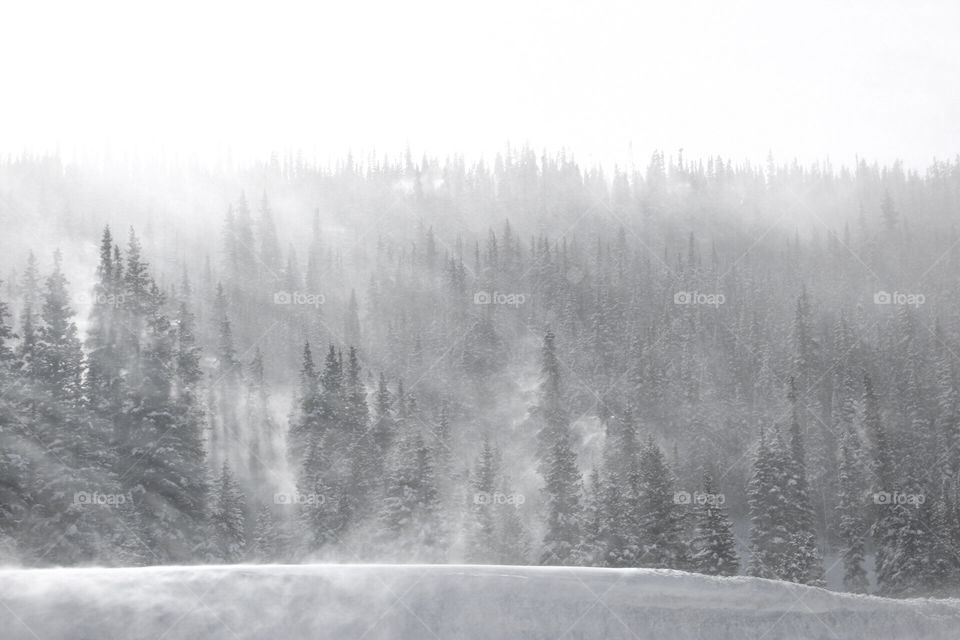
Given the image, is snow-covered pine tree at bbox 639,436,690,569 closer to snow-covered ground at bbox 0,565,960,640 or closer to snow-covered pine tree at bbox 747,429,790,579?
snow-covered pine tree at bbox 747,429,790,579

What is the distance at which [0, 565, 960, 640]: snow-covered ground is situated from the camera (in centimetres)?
1241

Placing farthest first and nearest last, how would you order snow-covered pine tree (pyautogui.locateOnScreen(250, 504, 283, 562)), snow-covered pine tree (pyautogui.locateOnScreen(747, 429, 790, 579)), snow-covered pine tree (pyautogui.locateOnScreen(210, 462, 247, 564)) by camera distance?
snow-covered pine tree (pyautogui.locateOnScreen(250, 504, 283, 562)) < snow-covered pine tree (pyautogui.locateOnScreen(747, 429, 790, 579)) < snow-covered pine tree (pyautogui.locateOnScreen(210, 462, 247, 564))

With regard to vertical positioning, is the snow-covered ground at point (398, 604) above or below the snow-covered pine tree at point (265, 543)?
above

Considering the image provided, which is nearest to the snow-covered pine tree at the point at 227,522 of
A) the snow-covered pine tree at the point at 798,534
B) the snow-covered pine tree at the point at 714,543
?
the snow-covered pine tree at the point at 714,543

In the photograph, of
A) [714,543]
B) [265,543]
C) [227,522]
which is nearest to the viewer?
[714,543]

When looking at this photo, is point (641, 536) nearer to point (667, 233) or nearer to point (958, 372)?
point (958, 372)

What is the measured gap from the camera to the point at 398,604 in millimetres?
13195

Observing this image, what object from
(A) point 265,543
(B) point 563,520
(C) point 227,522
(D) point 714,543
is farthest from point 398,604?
(A) point 265,543

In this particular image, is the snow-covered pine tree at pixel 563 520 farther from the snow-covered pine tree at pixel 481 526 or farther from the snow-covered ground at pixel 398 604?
the snow-covered ground at pixel 398 604

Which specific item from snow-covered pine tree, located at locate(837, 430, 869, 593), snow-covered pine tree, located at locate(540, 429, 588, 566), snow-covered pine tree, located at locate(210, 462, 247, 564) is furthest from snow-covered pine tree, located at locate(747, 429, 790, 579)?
snow-covered pine tree, located at locate(210, 462, 247, 564)

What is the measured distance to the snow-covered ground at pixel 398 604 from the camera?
1241 centimetres

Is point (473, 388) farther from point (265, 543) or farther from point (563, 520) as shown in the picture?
point (563, 520)

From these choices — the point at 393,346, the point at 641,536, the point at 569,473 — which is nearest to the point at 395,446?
the point at 569,473

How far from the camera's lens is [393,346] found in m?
114
